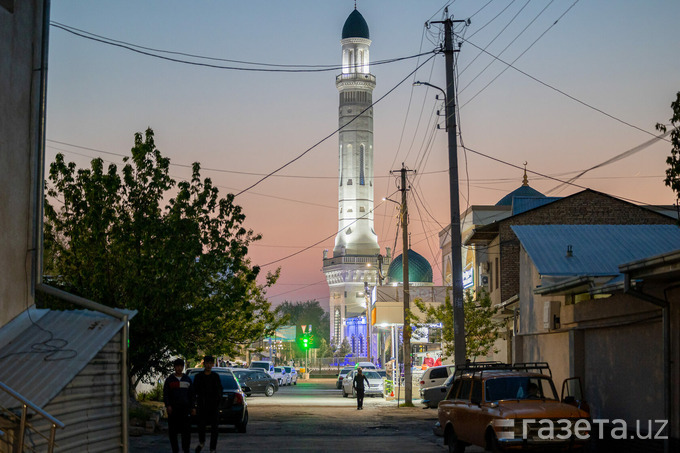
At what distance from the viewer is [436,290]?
3125 inches

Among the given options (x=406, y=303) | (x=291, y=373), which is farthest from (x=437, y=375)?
(x=291, y=373)

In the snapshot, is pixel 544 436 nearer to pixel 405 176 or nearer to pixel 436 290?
pixel 405 176

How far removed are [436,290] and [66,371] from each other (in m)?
68.0

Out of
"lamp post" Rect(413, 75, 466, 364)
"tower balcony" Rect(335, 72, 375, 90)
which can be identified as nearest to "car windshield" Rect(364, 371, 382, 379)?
"lamp post" Rect(413, 75, 466, 364)

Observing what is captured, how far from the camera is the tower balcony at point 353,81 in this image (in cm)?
12925

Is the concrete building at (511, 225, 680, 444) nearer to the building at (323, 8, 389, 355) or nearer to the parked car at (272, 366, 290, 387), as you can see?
the parked car at (272, 366, 290, 387)

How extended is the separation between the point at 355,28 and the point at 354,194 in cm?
2389

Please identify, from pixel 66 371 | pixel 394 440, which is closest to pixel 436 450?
pixel 394 440

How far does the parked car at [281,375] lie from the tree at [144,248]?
140 feet

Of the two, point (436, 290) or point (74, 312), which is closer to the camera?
point (74, 312)

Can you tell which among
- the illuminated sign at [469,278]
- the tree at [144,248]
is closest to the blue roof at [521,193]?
the illuminated sign at [469,278]

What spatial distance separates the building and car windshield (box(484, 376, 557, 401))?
104 metres

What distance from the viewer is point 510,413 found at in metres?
14.8

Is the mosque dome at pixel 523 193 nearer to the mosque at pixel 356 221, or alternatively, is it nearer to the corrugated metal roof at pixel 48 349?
the mosque at pixel 356 221
